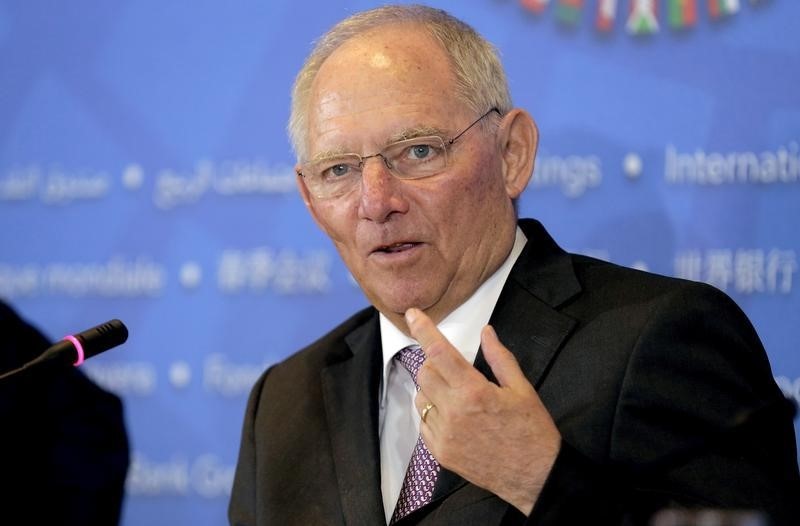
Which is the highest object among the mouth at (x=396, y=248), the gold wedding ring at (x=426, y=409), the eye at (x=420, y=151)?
the eye at (x=420, y=151)

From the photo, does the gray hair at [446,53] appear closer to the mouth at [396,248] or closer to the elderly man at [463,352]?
the elderly man at [463,352]

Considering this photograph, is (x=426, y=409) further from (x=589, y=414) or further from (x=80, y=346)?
(x=80, y=346)

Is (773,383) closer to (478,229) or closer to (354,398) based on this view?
(478,229)

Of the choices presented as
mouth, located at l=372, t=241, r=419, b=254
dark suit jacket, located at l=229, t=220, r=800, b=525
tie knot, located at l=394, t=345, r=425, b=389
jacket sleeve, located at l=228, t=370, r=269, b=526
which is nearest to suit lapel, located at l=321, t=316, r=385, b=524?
dark suit jacket, located at l=229, t=220, r=800, b=525

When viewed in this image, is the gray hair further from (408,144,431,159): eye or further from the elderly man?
(408,144,431,159): eye

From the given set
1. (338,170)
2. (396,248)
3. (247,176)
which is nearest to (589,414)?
(396,248)

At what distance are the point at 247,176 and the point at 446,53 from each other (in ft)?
3.34

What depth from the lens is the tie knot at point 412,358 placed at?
267cm

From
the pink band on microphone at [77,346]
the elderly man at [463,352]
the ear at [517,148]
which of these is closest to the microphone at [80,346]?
the pink band on microphone at [77,346]

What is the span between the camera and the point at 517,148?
2.74 metres

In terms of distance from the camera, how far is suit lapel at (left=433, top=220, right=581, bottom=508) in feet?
8.06

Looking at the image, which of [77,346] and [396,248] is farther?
[396,248]

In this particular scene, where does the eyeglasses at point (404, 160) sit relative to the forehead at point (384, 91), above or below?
below

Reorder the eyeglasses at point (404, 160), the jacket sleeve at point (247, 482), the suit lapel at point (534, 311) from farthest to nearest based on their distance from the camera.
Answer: the jacket sleeve at point (247, 482) < the eyeglasses at point (404, 160) < the suit lapel at point (534, 311)
